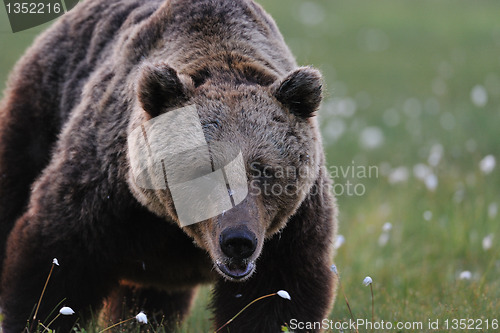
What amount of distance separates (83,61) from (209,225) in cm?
206

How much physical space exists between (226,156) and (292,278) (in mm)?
1022

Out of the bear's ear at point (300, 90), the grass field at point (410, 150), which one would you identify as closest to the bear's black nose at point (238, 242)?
the bear's ear at point (300, 90)

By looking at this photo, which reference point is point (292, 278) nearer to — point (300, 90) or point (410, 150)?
point (300, 90)

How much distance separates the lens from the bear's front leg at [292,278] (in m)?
4.39

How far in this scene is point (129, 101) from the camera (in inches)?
174

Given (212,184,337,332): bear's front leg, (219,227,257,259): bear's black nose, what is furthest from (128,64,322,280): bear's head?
(212,184,337,332): bear's front leg

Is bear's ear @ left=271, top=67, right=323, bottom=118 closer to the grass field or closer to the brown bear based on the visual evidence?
the brown bear

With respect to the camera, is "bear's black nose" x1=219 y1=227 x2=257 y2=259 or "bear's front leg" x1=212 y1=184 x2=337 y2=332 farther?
"bear's front leg" x1=212 y1=184 x2=337 y2=332

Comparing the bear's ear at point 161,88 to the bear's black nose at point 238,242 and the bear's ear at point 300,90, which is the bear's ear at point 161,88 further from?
the bear's black nose at point 238,242

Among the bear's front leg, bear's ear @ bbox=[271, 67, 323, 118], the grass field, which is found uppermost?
bear's ear @ bbox=[271, 67, 323, 118]

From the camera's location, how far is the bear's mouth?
3764 mm

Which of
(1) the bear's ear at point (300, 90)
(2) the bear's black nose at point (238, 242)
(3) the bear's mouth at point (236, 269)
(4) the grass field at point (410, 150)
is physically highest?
(1) the bear's ear at point (300, 90)

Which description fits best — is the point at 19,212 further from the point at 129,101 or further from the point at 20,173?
the point at 129,101

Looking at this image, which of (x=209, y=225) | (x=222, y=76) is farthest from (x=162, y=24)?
(x=209, y=225)
